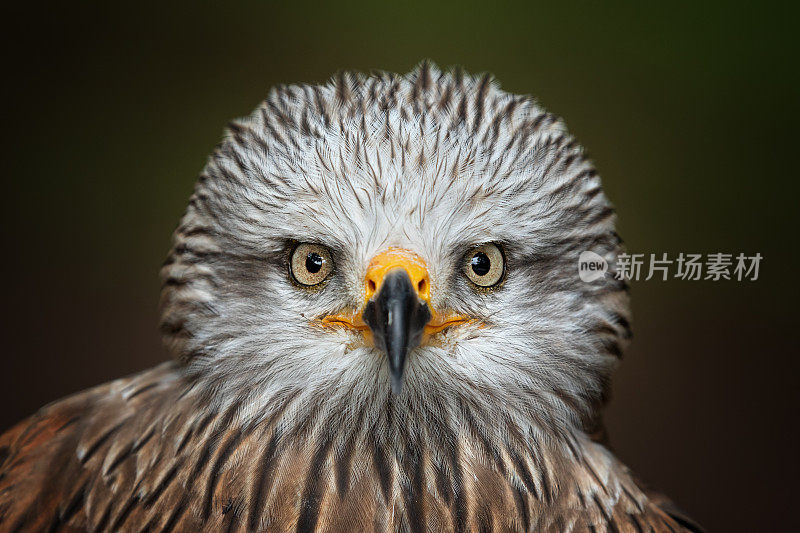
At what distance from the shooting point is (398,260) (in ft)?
3.64

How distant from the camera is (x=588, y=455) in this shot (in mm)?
1337

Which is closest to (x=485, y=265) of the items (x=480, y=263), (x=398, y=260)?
(x=480, y=263)

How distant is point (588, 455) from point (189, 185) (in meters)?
1.88

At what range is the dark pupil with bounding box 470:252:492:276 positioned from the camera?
1.20m

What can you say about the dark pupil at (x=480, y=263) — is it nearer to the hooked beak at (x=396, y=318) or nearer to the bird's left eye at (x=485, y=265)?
the bird's left eye at (x=485, y=265)

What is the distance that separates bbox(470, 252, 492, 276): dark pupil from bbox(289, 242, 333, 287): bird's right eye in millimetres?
199

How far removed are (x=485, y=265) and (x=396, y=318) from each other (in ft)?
0.70

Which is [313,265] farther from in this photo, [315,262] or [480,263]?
[480,263]

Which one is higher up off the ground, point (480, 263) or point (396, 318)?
point (480, 263)

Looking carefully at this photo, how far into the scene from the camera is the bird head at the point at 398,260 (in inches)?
45.9

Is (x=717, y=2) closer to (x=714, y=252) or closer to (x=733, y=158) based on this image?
(x=733, y=158)

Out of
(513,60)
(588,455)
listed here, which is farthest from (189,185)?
(588,455)

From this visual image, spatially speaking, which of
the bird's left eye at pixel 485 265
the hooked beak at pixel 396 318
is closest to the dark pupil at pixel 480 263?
the bird's left eye at pixel 485 265

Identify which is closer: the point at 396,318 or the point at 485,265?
the point at 396,318
